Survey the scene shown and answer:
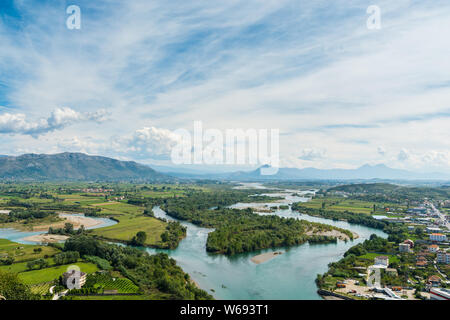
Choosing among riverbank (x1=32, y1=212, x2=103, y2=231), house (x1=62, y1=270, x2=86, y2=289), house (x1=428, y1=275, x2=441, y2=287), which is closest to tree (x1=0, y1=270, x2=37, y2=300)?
house (x1=62, y1=270, x2=86, y2=289)

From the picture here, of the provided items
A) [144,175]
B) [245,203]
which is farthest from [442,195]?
[144,175]

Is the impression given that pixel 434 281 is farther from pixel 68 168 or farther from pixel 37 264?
pixel 68 168

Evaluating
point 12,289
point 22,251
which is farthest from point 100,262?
point 22,251

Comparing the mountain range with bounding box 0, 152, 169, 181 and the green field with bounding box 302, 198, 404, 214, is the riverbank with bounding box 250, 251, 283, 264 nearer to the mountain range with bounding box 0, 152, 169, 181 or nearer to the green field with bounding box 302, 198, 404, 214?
the green field with bounding box 302, 198, 404, 214

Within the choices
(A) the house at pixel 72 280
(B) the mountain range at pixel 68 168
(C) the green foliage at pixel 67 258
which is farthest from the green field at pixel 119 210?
(B) the mountain range at pixel 68 168

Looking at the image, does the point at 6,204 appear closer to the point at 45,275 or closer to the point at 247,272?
the point at 45,275

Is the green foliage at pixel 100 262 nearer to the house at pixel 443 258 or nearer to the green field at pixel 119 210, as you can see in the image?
the house at pixel 443 258
